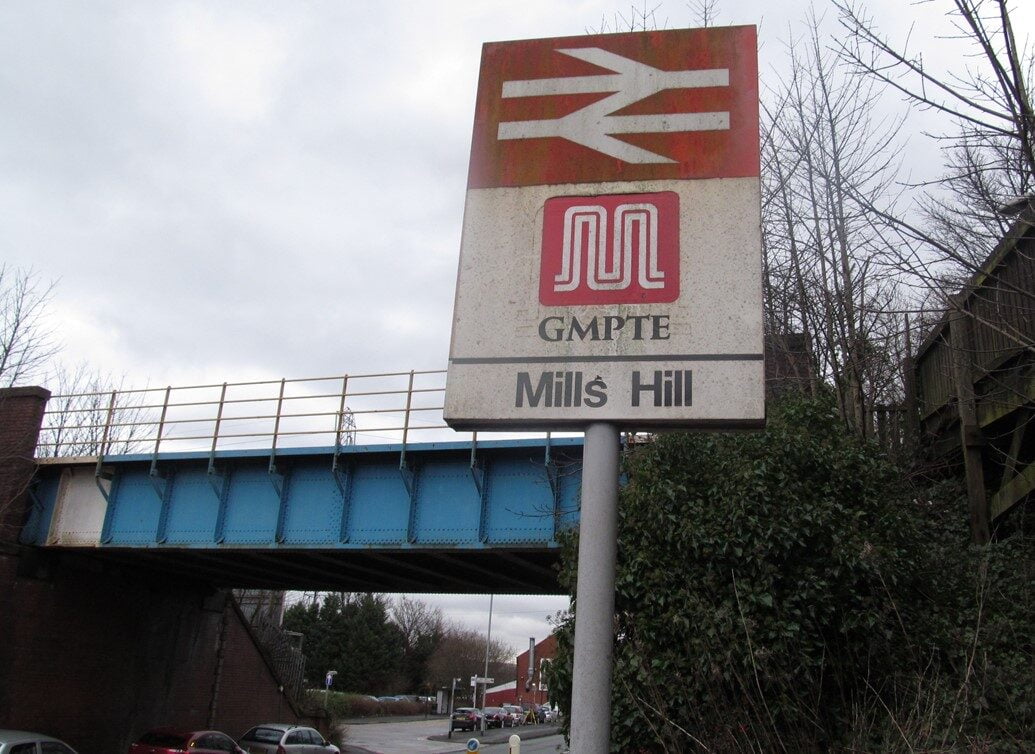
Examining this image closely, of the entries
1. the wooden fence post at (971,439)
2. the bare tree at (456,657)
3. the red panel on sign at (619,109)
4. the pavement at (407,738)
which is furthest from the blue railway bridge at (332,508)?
the bare tree at (456,657)

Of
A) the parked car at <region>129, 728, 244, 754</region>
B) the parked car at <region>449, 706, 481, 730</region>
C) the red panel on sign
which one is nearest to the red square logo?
the red panel on sign

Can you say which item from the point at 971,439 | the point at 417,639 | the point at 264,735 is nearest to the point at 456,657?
the point at 417,639

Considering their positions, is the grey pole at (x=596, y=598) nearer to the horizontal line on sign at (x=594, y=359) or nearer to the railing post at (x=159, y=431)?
the horizontal line on sign at (x=594, y=359)

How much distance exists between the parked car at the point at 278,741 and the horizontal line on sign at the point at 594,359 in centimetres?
2034

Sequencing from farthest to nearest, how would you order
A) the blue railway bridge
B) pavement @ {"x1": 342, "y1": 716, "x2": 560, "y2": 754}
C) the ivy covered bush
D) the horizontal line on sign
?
pavement @ {"x1": 342, "y1": 716, "x2": 560, "y2": 754}
the blue railway bridge
the ivy covered bush
the horizontal line on sign

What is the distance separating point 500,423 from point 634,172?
4.05ft

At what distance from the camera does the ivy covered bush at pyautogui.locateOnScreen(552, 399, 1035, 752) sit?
8500mm

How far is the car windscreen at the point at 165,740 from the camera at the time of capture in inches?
680

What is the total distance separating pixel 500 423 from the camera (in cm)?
334

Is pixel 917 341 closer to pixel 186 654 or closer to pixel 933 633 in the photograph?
pixel 933 633

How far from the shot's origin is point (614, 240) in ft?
11.3

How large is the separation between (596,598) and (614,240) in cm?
146

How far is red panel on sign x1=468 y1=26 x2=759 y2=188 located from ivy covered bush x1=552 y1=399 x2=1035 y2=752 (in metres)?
5.56

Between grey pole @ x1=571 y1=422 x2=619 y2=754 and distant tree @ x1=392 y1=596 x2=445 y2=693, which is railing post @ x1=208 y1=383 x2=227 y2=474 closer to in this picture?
grey pole @ x1=571 y1=422 x2=619 y2=754
